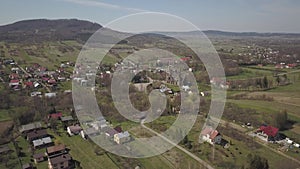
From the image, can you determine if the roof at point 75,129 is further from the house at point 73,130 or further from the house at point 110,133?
the house at point 110,133

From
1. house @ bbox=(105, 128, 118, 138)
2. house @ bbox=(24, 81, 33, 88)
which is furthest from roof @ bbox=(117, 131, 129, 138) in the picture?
house @ bbox=(24, 81, 33, 88)

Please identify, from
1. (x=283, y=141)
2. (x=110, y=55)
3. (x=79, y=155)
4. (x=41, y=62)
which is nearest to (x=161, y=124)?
(x=79, y=155)

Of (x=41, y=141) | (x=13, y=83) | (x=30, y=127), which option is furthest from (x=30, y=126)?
(x=13, y=83)

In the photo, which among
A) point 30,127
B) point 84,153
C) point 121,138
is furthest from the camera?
point 30,127

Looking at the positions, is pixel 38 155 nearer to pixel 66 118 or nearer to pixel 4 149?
pixel 4 149

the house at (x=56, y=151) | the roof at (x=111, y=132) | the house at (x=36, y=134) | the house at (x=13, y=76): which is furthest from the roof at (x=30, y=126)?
the house at (x=13, y=76)

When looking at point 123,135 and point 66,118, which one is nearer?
point 123,135

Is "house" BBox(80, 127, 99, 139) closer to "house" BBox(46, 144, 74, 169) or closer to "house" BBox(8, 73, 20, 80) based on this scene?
"house" BBox(46, 144, 74, 169)

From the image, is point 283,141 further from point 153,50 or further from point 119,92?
point 153,50
